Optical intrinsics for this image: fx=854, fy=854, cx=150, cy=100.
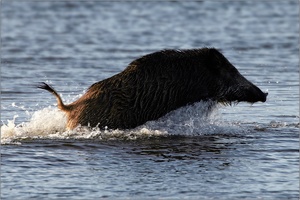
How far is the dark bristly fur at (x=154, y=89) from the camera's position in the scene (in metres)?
9.55

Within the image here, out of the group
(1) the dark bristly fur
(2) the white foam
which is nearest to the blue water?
(2) the white foam

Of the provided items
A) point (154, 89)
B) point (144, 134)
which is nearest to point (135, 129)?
point (144, 134)

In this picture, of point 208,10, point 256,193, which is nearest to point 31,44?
point 208,10

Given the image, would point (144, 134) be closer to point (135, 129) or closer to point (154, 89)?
point (135, 129)

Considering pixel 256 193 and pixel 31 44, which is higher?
pixel 31 44

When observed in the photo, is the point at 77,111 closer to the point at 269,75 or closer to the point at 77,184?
the point at 77,184

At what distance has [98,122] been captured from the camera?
9539mm

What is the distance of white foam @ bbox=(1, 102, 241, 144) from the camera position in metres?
9.57

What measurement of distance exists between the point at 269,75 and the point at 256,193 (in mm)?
7026

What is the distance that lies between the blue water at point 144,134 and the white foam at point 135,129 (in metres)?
0.01

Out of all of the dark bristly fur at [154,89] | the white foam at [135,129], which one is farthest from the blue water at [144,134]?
the dark bristly fur at [154,89]

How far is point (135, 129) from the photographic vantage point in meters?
9.76

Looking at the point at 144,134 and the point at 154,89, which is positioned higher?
the point at 154,89

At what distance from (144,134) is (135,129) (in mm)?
119
